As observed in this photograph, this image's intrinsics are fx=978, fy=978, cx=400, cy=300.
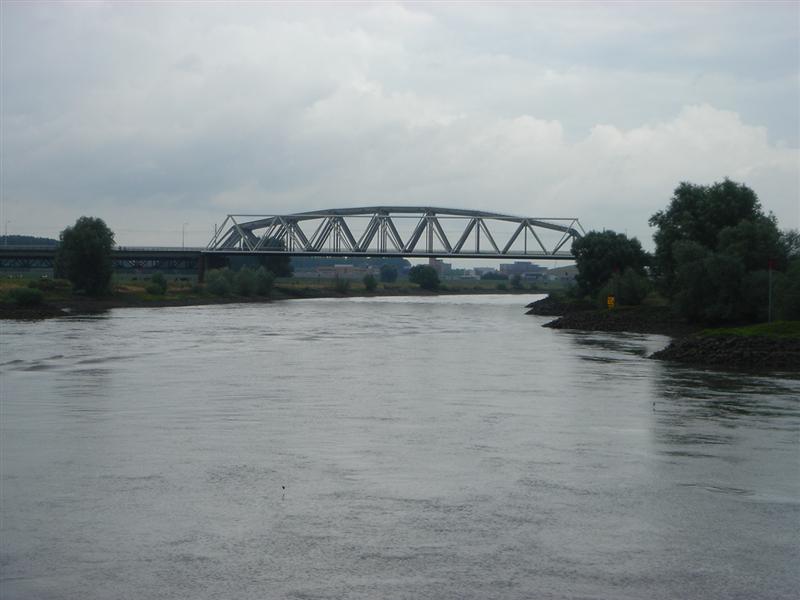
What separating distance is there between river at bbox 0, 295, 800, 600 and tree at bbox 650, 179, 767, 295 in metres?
43.8

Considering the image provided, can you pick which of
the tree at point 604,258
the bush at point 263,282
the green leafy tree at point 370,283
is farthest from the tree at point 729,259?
the green leafy tree at point 370,283

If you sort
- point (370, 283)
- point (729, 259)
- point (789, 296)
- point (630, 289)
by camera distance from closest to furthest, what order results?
point (789, 296) → point (729, 259) → point (630, 289) → point (370, 283)

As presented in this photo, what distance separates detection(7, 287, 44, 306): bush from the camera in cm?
8331

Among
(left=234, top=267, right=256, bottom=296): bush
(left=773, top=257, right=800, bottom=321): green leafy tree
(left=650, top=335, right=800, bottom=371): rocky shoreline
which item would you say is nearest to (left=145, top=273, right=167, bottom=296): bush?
(left=234, top=267, right=256, bottom=296): bush

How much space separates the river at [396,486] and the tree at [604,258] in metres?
67.3

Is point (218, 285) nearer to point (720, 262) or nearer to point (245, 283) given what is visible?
point (245, 283)

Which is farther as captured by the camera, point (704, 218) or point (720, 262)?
point (704, 218)

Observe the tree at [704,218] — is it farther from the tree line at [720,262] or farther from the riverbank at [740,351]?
the riverbank at [740,351]

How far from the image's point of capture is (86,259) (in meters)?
102

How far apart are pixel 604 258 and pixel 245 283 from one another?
2073 inches

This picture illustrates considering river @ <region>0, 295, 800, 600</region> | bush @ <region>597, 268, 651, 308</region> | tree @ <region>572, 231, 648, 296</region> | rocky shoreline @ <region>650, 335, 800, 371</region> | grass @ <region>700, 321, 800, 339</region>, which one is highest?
tree @ <region>572, 231, 648, 296</region>

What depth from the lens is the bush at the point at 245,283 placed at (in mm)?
132125

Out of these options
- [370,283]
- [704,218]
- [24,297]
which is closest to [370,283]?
[370,283]

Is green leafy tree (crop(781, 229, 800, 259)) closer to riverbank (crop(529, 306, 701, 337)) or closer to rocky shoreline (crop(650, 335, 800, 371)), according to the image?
riverbank (crop(529, 306, 701, 337))
